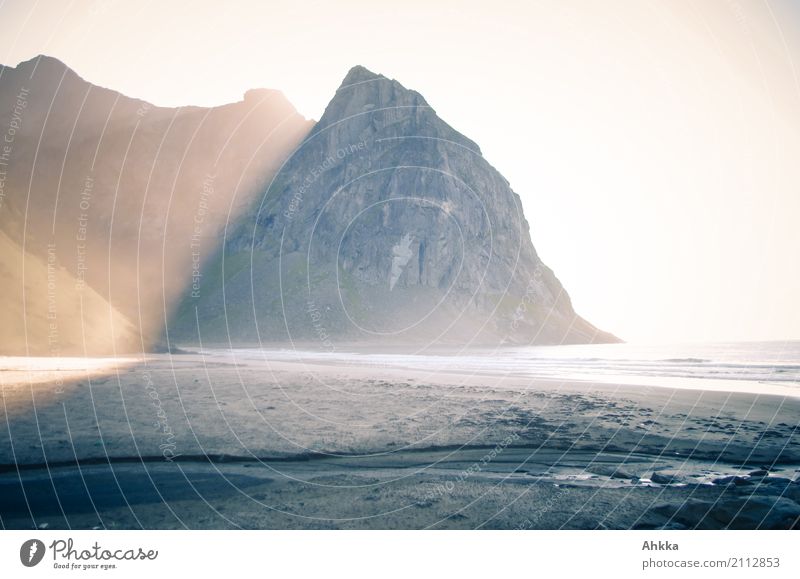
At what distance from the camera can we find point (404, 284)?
160 metres

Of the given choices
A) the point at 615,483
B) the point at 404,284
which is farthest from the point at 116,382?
the point at 404,284

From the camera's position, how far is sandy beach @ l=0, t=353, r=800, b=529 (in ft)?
27.5

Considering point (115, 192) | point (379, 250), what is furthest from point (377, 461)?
point (115, 192)

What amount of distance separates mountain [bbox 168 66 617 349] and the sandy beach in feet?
376

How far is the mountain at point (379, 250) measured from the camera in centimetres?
14662

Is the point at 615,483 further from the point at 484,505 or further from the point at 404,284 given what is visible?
the point at 404,284

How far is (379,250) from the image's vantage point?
164 metres

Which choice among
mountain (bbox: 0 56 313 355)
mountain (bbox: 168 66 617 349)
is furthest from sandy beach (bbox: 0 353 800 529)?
mountain (bbox: 0 56 313 355)

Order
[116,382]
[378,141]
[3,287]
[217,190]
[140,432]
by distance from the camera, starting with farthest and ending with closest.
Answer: [217,190]
[378,141]
[3,287]
[116,382]
[140,432]

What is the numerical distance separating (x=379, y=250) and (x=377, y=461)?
154020 mm

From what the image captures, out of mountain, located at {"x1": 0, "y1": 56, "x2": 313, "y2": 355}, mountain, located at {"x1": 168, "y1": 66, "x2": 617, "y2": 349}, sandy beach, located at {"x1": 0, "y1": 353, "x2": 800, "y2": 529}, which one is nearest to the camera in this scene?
sandy beach, located at {"x1": 0, "y1": 353, "x2": 800, "y2": 529}

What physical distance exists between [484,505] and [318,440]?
566cm

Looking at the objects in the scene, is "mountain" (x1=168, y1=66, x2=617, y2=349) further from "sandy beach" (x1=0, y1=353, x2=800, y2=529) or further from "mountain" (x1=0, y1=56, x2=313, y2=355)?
"sandy beach" (x1=0, y1=353, x2=800, y2=529)
